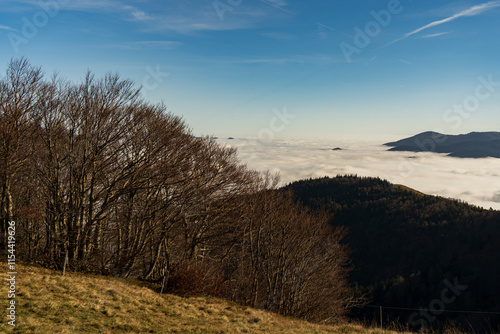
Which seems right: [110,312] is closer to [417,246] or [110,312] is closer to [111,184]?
[111,184]

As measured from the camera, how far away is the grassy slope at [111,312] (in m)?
10.4

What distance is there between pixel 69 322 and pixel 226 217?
18.5 m

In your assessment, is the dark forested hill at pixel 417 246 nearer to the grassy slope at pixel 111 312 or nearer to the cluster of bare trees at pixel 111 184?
the cluster of bare trees at pixel 111 184

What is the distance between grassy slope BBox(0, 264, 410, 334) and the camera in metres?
10.4

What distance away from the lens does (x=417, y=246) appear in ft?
420

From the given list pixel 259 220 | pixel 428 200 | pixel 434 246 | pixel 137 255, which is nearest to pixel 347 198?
pixel 428 200

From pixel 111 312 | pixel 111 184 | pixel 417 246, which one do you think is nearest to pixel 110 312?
pixel 111 312

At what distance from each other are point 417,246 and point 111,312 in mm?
140300

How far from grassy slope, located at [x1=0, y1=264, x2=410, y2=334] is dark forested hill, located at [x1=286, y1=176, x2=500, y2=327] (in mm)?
77016

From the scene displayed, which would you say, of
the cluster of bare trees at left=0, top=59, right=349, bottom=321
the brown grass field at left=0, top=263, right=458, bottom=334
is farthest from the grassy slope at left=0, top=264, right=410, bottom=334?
the cluster of bare trees at left=0, top=59, right=349, bottom=321

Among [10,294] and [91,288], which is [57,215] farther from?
[10,294]

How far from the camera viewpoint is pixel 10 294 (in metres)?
11.5

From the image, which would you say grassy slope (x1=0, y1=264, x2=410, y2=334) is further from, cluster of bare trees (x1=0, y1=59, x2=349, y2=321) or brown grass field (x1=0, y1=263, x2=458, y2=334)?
cluster of bare trees (x1=0, y1=59, x2=349, y2=321)

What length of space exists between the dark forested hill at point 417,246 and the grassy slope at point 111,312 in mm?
77016
